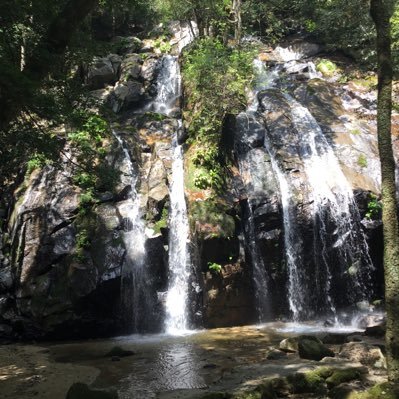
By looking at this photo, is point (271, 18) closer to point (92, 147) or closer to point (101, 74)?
point (101, 74)

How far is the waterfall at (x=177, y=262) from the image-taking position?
1273 centimetres

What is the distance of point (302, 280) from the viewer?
13.6 meters

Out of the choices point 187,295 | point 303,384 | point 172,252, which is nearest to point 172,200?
point 172,252

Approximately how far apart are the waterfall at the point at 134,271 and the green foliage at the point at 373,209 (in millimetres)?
7487

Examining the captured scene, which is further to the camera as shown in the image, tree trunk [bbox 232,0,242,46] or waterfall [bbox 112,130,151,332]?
tree trunk [bbox 232,0,242,46]

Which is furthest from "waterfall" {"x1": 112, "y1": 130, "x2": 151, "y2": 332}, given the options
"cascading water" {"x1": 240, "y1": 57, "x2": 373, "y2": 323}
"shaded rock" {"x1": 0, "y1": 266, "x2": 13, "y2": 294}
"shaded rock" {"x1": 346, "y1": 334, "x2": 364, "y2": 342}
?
"shaded rock" {"x1": 346, "y1": 334, "x2": 364, "y2": 342}

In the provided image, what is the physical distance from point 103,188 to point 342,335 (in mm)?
8768

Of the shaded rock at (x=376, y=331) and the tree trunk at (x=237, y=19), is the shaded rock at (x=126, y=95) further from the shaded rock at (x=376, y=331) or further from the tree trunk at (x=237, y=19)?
the shaded rock at (x=376, y=331)

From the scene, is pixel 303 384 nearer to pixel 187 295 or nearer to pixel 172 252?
pixel 187 295

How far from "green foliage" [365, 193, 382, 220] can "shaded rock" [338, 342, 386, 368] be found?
20.9ft

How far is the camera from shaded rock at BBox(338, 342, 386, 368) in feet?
25.6

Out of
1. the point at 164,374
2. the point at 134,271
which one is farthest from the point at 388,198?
the point at 134,271

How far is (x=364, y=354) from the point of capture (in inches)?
318

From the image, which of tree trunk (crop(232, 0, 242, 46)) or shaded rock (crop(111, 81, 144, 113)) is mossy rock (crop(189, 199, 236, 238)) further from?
tree trunk (crop(232, 0, 242, 46))
